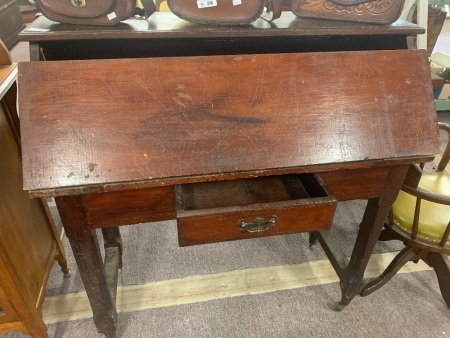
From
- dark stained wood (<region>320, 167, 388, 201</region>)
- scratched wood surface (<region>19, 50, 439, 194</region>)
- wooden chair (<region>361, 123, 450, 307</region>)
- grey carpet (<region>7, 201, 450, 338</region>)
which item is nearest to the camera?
scratched wood surface (<region>19, 50, 439, 194</region>)

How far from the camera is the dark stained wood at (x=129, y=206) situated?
896 millimetres

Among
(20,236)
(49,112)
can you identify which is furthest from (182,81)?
(20,236)

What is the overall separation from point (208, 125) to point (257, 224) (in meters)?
0.30

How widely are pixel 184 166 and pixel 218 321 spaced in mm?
866

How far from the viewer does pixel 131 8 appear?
36.1 inches

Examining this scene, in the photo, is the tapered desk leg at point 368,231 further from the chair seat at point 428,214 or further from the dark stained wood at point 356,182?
the chair seat at point 428,214

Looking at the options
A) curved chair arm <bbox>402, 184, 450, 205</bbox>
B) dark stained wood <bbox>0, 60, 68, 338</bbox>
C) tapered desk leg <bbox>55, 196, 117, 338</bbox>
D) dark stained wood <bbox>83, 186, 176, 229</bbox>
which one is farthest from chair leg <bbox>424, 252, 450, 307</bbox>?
dark stained wood <bbox>0, 60, 68, 338</bbox>

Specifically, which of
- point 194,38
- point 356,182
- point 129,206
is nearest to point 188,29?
point 194,38

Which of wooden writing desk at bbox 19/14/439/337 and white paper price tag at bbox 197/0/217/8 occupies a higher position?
white paper price tag at bbox 197/0/217/8

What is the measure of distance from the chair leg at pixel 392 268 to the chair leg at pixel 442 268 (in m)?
0.08

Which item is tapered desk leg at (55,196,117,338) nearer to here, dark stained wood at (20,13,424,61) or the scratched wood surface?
the scratched wood surface

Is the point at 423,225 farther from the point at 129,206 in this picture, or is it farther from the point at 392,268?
the point at 129,206

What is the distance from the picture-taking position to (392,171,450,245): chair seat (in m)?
1.30

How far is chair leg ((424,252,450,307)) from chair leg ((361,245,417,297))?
8 centimetres
